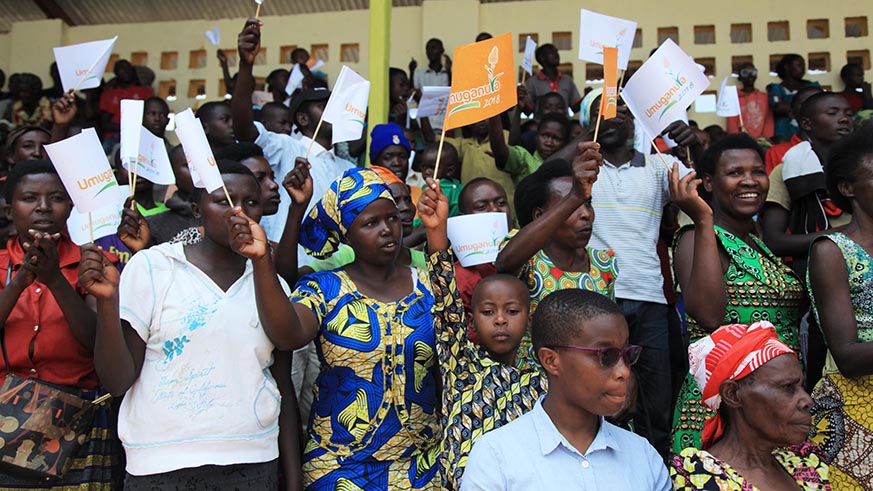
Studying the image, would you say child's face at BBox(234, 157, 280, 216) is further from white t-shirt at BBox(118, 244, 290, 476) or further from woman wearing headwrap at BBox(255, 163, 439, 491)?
white t-shirt at BBox(118, 244, 290, 476)

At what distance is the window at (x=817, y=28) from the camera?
9156 mm

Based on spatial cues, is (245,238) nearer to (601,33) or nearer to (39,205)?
(39,205)

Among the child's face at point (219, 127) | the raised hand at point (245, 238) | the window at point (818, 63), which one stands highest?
the window at point (818, 63)

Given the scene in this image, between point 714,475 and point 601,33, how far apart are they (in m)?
3.50

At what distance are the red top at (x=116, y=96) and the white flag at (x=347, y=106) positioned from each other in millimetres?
5694

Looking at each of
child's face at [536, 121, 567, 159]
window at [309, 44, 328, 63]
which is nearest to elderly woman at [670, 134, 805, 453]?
child's face at [536, 121, 567, 159]

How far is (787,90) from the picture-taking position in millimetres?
8734

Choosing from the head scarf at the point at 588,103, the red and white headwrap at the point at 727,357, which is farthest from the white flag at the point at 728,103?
the red and white headwrap at the point at 727,357

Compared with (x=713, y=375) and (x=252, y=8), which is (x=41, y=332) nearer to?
(x=713, y=375)

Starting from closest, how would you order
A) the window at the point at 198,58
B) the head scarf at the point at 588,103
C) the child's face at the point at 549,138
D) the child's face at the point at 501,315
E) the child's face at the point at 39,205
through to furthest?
the child's face at the point at 501,315, the child's face at the point at 39,205, the head scarf at the point at 588,103, the child's face at the point at 549,138, the window at the point at 198,58

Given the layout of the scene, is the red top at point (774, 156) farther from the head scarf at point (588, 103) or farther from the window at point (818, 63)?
the window at point (818, 63)

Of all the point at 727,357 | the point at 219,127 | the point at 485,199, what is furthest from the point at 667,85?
the point at 219,127

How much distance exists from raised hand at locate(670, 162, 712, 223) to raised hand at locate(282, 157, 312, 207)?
5.27ft

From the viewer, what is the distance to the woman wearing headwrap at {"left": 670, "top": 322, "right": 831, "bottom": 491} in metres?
2.61
